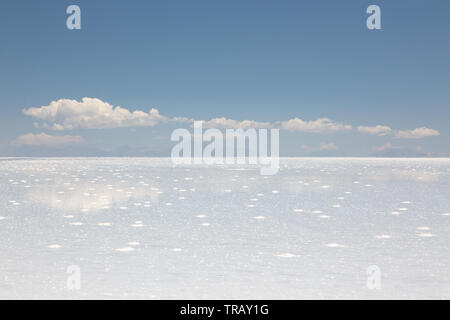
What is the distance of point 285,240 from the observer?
902cm

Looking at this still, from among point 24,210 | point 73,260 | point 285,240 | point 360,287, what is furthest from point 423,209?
point 24,210

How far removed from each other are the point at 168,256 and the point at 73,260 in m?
1.65

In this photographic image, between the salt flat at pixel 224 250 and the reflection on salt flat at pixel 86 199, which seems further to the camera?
the reflection on salt flat at pixel 86 199

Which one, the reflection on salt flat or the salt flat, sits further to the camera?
the reflection on salt flat

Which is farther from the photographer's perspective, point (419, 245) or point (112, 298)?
point (419, 245)

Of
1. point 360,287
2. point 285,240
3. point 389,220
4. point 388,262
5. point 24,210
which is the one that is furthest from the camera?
point 24,210

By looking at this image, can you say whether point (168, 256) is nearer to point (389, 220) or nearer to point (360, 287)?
point (360, 287)

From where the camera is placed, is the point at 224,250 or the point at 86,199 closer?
the point at 224,250

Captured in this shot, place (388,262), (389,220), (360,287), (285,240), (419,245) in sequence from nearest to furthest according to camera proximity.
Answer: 1. (360,287)
2. (388,262)
3. (419,245)
4. (285,240)
5. (389,220)

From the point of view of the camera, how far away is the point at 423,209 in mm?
13555
